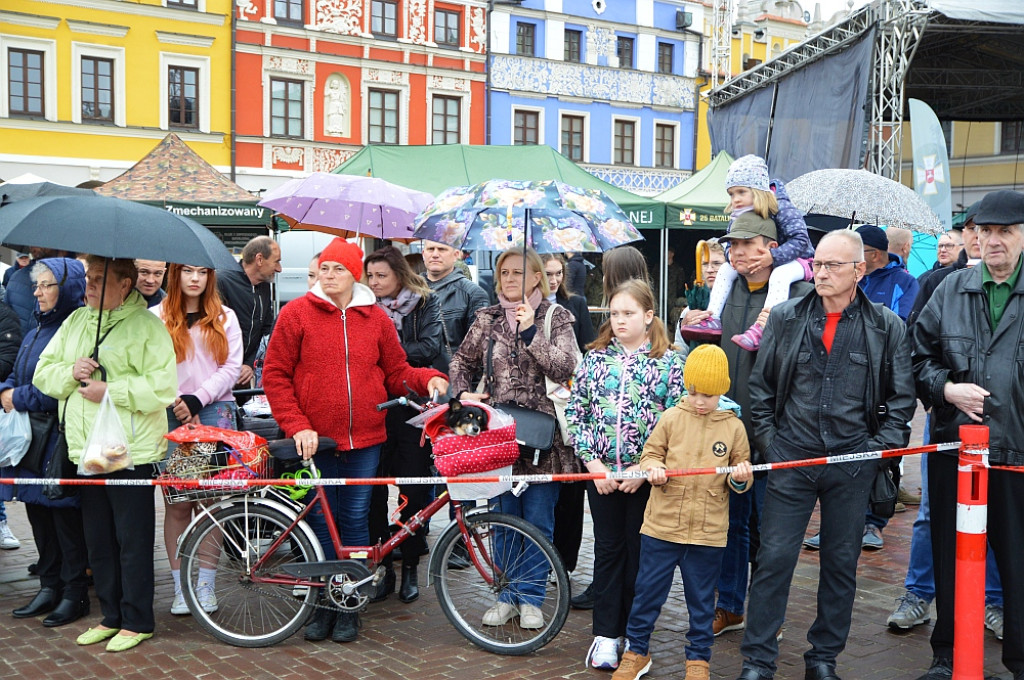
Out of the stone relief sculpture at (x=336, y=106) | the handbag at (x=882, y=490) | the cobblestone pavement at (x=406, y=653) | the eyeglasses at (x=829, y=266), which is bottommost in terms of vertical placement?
the cobblestone pavement at (x=406, y=653)

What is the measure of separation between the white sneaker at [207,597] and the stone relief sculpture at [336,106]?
28099 millimetres

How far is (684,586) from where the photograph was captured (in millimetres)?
4621

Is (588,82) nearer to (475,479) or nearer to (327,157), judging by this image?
(327,157)

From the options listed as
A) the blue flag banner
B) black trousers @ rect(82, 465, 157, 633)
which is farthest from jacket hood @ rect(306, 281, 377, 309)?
the blue flag banner

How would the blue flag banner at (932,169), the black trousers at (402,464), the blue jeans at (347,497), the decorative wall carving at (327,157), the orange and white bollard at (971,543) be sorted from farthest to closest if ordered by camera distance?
1. the decorative wall carving at (327,157)
2. the blue flag banner at (932,169)
3. the black trousers at (402,464)
4. the blue jeans at (347,497)
5. the orange and white bollard at (971,543)

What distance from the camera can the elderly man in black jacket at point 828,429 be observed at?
4391mm

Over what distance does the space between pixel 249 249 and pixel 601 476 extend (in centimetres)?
340

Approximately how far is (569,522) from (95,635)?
2.61 m

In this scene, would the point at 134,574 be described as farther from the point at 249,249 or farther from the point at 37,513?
the point at 249,249

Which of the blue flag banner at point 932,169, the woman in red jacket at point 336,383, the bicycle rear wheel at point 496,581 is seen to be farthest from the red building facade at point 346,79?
the bicycle rear wheel at point 496,581

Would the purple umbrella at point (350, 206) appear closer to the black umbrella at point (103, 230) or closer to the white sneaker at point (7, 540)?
the black umbrella at point (103, 230)

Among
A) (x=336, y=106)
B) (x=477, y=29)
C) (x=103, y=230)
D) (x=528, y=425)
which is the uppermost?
(x=477, y=29)

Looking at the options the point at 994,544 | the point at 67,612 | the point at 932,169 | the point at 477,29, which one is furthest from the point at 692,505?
the point at 477,29

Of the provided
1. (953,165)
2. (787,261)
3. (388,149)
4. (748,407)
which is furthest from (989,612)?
(953,165)
